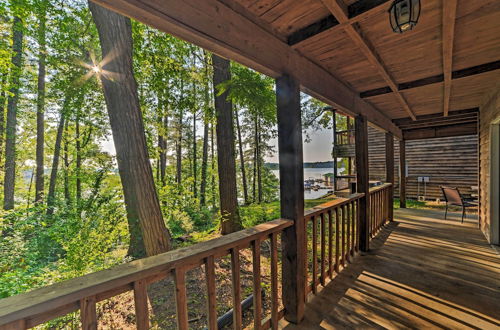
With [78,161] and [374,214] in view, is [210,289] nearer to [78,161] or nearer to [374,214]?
[374,214]

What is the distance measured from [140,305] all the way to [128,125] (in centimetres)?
258

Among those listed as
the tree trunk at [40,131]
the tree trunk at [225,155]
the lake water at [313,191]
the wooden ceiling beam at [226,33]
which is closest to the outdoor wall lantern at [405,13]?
the wooden ceiling beam at [226,33]

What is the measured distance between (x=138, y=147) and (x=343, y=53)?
2.84 meters

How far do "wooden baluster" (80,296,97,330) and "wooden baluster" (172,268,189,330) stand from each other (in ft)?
1.15

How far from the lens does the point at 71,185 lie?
24.8 feet

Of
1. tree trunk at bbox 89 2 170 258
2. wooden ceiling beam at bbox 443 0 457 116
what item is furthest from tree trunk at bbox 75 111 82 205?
wooden ceiling beam at bbox 443 0 457 116

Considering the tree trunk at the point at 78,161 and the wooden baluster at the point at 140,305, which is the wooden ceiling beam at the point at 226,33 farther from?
the tree trunk at the point at 78,161

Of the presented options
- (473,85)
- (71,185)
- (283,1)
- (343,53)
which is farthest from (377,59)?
(71,185)

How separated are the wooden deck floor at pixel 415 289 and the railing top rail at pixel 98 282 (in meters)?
1.23

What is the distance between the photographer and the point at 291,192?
188 centimetres

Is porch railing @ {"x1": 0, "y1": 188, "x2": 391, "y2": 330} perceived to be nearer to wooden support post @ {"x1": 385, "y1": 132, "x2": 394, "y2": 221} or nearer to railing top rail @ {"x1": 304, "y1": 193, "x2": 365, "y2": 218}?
railing top rail @ {"x1": 304, "y1": 193, "x2": 365, "y2": 218}

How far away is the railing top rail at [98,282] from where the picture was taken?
2.33ft

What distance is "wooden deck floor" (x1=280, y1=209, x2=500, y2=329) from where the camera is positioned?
1.85 m

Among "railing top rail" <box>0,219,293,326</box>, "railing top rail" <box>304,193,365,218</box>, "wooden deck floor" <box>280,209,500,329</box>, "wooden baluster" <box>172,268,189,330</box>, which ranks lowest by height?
"wooden deck floor" <box>280,209,500,329</box>
